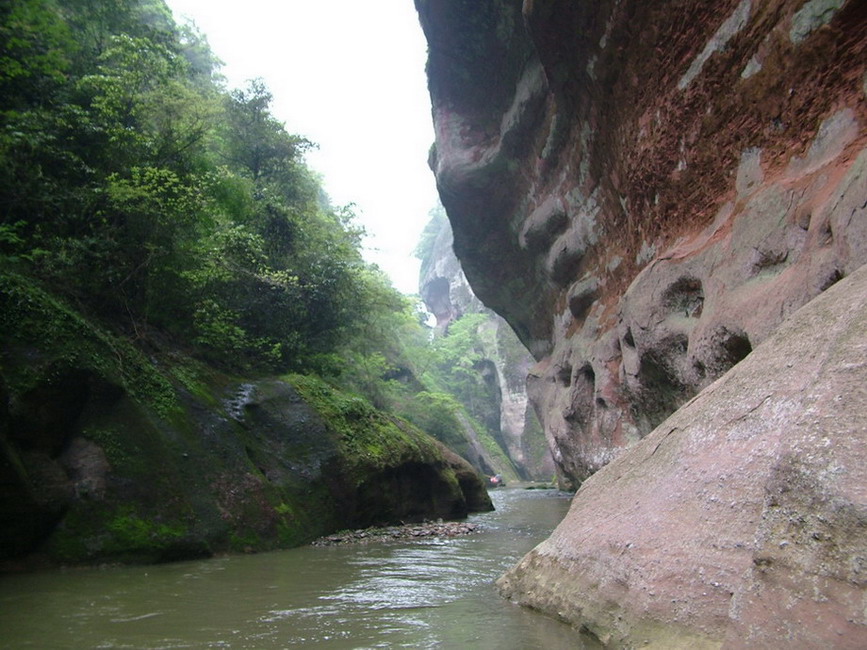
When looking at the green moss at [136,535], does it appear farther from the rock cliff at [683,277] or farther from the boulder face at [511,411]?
the boulder face at [511,411]

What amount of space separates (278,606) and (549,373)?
1272cm

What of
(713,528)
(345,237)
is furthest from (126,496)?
(345,237)

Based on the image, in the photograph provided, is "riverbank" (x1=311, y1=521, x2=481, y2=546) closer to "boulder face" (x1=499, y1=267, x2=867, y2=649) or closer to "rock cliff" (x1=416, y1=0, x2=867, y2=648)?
"rock cliff" (x1=416, y1=0, x2=867, y2=648)

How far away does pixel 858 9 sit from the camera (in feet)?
17.2

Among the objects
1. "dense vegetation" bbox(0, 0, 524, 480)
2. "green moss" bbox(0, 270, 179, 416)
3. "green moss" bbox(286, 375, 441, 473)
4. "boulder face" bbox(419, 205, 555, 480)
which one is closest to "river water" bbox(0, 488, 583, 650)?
"green moss" bbox(0, 270, 179, 416)

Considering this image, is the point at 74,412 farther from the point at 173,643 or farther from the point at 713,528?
the point at 713,528

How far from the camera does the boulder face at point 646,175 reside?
561 centimetres

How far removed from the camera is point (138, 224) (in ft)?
26.5

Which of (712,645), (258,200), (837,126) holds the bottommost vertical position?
(712,645)

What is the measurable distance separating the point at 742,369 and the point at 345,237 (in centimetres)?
1317

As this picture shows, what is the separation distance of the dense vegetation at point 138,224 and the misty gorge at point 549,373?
56 millimetres

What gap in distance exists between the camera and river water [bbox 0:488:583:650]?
2.99 meters

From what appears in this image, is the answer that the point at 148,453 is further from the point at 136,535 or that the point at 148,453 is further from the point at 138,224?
the point at 138,224

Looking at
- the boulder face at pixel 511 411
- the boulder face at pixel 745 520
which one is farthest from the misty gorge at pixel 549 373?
the boulder face at pixel 511 411
